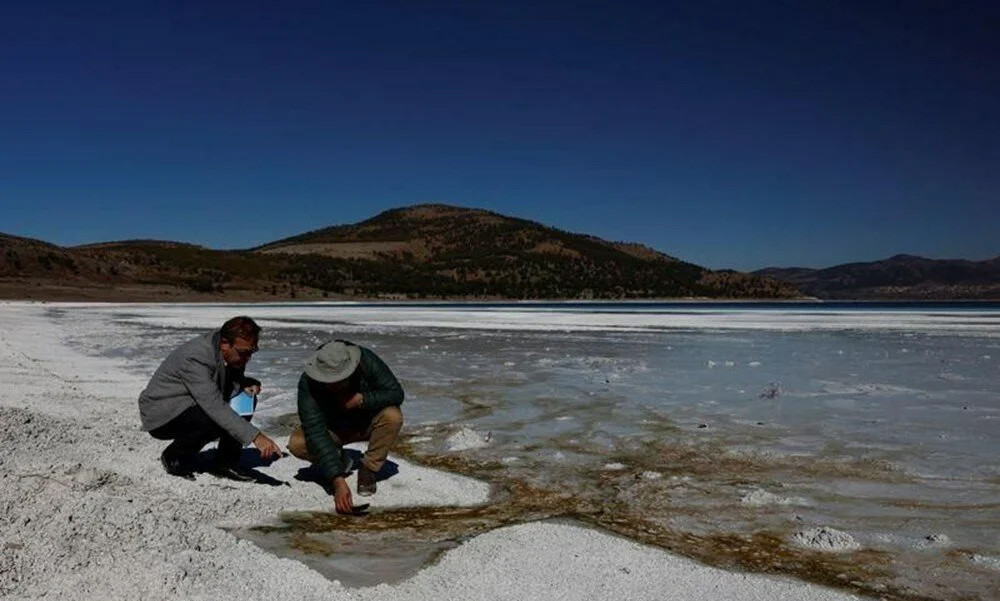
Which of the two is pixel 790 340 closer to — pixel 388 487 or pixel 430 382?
pixel 430 382

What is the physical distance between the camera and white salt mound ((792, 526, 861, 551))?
174 inches

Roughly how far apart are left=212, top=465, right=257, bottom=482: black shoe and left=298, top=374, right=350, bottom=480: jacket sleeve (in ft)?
2.06

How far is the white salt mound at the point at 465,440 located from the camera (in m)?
7.14

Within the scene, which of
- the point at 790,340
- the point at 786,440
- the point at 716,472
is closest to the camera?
the point at 716,472

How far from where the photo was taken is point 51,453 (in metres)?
5.82

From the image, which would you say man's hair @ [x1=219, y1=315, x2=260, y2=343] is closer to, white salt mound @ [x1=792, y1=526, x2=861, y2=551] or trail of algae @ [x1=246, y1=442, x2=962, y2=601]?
trail of algae @ [x1=246, y1=442, x2=962, y2=601]

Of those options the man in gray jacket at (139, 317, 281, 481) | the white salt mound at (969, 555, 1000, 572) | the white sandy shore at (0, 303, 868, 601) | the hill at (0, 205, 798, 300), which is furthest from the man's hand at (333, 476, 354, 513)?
the hill at (0, 205, 798, 300)

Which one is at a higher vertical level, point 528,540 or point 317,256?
point 317,256

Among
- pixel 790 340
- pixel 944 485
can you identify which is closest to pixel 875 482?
pixel 944 485

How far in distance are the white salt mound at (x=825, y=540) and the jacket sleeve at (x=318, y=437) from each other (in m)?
3.00

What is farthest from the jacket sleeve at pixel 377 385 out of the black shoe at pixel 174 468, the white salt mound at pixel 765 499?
the white salt mound at pixel 765 499

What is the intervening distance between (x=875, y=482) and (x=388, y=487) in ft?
12.6

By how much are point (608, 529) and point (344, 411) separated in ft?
6.96

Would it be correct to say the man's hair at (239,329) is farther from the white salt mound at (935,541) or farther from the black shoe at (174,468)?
the white salt mound at (935,541)
